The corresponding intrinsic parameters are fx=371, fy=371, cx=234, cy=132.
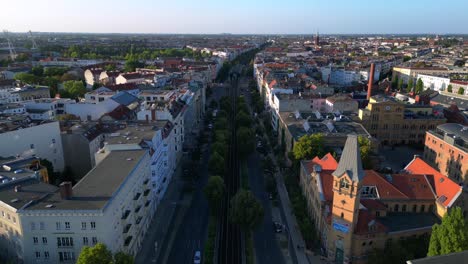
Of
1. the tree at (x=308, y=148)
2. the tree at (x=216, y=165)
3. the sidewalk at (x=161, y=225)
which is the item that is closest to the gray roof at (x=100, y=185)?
the sidewalk at (x=161, y=225)

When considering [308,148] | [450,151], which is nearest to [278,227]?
[308,148]

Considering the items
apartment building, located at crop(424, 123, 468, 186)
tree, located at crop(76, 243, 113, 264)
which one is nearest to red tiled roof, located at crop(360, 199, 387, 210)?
apartment building, located at crop(424, 123, 468, 186)

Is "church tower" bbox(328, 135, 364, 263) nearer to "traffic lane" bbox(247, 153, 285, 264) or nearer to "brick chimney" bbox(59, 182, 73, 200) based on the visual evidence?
"traffic lane" bbox(247, 153, 285, 264)

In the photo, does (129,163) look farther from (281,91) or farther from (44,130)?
(281,91)

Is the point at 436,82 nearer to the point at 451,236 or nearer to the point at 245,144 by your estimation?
the point at 245,144

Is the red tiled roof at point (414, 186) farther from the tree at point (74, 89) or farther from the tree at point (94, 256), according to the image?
the tree at point (74, 89)

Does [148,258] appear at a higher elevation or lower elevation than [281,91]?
lower

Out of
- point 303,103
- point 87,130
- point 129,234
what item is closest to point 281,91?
point 303,103
